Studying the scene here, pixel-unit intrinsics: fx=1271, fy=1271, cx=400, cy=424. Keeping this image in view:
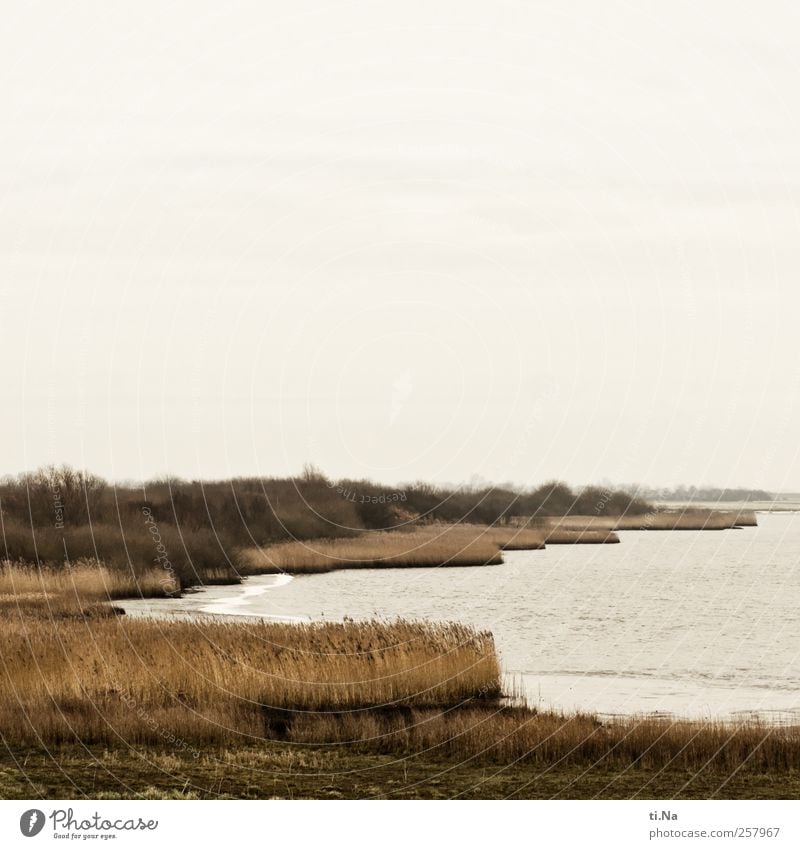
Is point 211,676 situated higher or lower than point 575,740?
higher

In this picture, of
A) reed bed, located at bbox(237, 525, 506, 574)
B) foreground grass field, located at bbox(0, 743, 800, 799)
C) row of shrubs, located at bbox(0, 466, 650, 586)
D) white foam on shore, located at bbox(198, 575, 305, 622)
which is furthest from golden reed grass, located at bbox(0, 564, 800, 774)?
reed bed, located at bbox(237, 525, 506, 574)

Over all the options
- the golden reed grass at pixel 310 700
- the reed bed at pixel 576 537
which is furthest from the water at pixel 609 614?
the reed bed at pixel 576 537

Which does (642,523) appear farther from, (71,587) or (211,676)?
(211,676)

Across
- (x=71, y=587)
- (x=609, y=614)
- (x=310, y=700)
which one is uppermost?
(x=71, y=587)

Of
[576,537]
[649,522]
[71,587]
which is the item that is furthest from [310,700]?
[649,522]

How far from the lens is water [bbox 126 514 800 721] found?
27.7 meters

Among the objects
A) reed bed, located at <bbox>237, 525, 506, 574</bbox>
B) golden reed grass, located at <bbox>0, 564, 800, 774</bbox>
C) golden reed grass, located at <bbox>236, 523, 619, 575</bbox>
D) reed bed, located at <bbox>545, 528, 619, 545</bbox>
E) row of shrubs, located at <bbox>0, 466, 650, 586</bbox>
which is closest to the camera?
golden reed grass, located at <bbox>0, 564, 800, 774</bbox>

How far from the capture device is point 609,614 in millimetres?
47125

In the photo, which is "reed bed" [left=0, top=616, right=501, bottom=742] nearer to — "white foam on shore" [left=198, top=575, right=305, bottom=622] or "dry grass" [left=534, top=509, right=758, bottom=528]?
"white foam on shore" [left=198, top=575, right=305, bottom=622]

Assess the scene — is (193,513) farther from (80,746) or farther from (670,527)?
(670,527)

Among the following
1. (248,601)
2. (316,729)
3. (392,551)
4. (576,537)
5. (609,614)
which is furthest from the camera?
(576,537)

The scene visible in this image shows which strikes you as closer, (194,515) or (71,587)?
(71,587)

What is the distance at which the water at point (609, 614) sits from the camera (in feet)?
90.9
